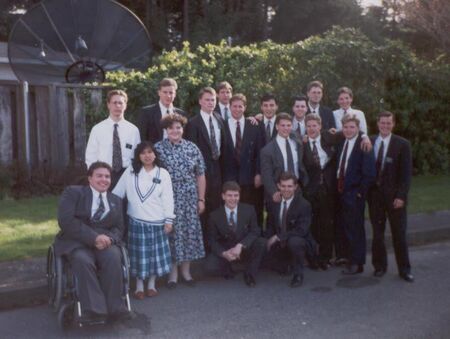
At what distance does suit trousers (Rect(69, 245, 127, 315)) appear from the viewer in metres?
5.28

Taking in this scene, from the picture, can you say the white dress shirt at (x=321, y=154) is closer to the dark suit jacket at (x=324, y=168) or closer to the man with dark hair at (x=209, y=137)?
the dark suit jacket at (x=324, y=168)

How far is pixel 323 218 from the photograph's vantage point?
7336 millimetres

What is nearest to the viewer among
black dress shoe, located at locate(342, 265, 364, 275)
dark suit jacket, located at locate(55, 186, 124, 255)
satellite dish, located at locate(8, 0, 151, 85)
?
dark suit jacket, located at locate(55, 186, 124, 255)

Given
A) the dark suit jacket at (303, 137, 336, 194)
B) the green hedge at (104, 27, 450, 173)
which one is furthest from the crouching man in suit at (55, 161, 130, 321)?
the green hedge at (104, 27, 450, 173)

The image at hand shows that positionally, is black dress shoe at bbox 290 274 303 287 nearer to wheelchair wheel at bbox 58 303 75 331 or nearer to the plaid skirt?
the plaid skirt

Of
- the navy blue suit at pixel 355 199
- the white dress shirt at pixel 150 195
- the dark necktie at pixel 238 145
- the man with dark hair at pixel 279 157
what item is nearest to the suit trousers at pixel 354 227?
the navy blue suit at pixel 355 199

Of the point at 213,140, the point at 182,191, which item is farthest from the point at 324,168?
the point at 182,191

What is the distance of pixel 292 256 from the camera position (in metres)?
6.90

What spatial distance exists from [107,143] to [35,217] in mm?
3090

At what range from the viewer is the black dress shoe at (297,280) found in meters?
6.67

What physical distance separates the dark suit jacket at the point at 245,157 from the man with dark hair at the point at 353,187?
99 cm

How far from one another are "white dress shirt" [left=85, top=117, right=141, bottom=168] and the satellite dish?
7.92 metres

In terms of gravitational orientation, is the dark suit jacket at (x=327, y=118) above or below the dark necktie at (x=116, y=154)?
above

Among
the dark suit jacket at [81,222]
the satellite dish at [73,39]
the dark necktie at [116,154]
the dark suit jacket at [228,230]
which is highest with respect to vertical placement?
the satellite dish at [73,39]
